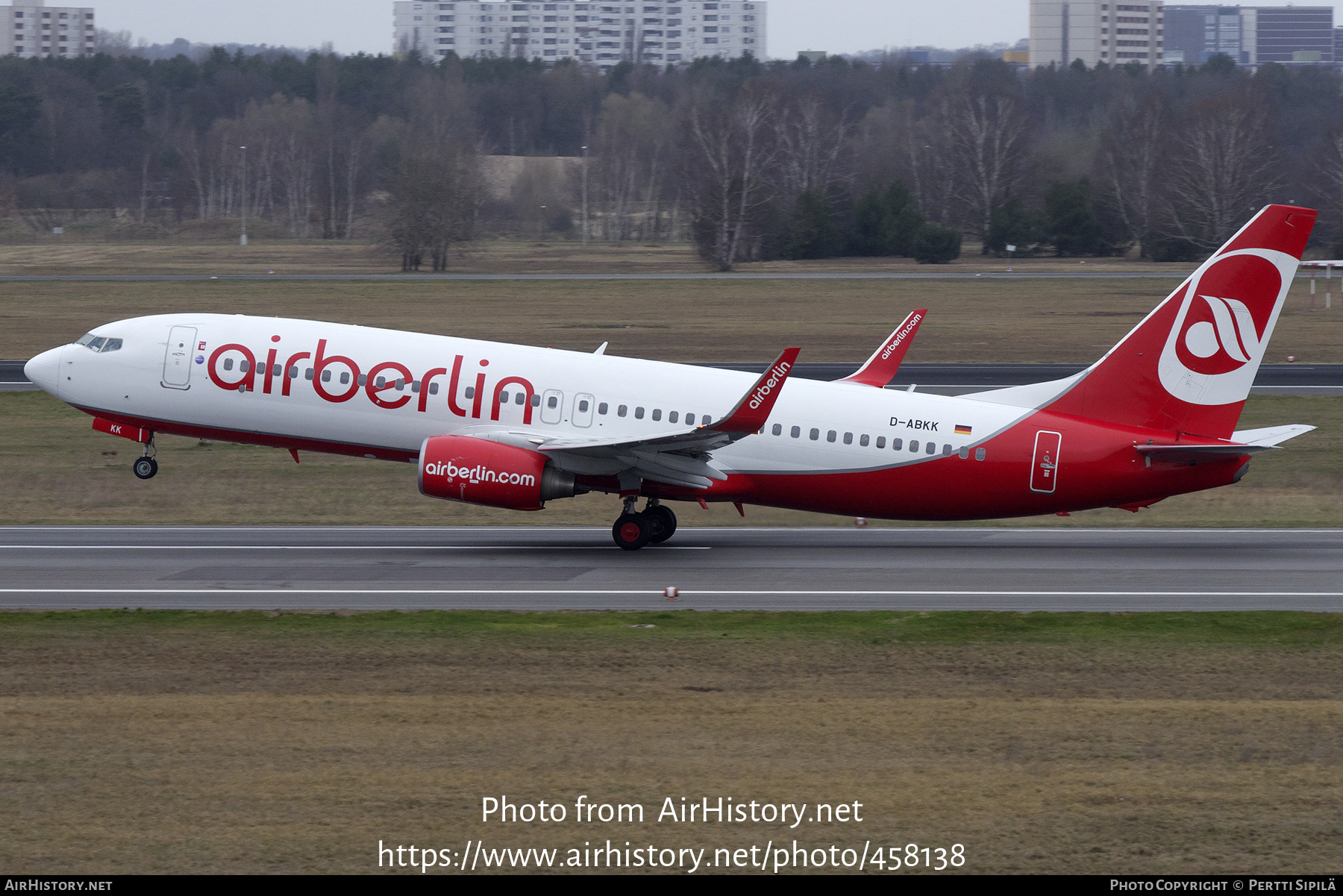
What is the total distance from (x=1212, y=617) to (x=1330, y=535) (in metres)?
10.1

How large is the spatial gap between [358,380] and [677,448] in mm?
6853

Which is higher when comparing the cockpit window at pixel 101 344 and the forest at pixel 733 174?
the forest at pixel 733 174

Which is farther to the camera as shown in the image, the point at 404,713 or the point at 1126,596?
the point at 1126,596

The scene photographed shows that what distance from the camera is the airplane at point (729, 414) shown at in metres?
29.3

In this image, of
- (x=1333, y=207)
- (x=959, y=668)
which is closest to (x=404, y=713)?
(x=959, y=668)

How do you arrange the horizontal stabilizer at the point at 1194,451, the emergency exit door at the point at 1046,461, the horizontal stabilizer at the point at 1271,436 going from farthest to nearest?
the emergency exit door at the point at 1046,461 → the horizontal stabilizer at the point at 1271,436 → the horizontal stabilizer at the point at 1194,451

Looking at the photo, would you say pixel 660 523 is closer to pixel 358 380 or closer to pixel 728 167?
pixel 358 380

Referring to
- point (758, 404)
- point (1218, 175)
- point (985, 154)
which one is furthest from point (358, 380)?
point (985, 154)

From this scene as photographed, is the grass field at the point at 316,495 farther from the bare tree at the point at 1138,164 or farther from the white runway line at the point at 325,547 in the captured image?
the bare tree at the point at 1138,164

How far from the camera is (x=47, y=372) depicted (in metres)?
32.6

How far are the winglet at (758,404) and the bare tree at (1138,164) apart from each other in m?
103

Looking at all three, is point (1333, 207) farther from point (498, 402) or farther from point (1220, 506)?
point (498, 402)

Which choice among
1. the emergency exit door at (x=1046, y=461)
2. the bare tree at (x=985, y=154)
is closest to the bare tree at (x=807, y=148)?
the bare tree at (x=985, y=154)

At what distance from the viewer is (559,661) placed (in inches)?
817
